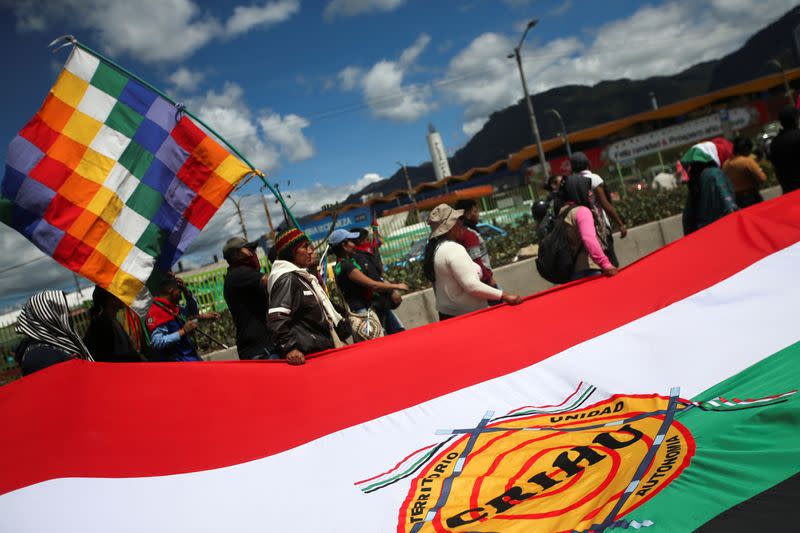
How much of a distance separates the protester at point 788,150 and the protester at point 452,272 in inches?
170

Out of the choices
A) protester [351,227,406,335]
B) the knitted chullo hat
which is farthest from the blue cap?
the knitted chullo hat

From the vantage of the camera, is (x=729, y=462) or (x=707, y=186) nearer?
(x=729, y=462)

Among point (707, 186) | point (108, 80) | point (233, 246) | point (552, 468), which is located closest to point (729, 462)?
point (552, 468)

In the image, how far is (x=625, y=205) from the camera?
15.3m

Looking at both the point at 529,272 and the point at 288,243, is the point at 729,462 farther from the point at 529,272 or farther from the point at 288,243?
the point at 529,272

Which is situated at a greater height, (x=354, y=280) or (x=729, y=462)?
(x=354, y=280)

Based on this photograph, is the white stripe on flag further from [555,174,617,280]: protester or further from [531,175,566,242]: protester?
[531,175,566,242]: protester

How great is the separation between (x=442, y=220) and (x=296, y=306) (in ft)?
4.58

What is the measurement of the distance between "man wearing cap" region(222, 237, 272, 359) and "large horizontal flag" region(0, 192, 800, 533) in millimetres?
827

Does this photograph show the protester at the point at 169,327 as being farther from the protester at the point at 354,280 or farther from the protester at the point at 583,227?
the protester at the point at 583,227

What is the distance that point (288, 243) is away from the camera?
4543 millimetres

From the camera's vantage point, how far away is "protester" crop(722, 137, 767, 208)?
24.4 feet

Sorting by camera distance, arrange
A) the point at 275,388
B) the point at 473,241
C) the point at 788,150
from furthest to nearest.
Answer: the point at 788,150, the point at 473,241, the point at 275,388

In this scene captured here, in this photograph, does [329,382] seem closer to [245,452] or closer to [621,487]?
[245,452]
